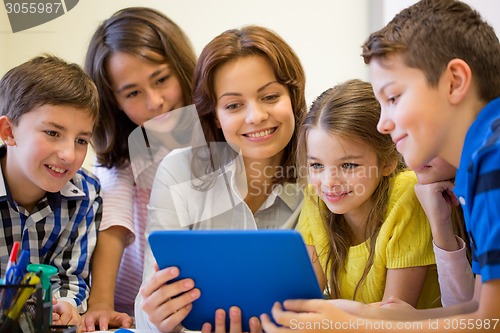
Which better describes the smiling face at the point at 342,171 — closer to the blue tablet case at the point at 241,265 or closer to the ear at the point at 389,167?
the ear at the point at 389,167

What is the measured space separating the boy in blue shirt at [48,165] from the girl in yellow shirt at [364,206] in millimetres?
487

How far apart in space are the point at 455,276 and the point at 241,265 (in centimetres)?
40

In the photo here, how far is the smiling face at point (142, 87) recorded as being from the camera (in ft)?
5.34

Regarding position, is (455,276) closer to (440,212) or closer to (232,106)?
(440,212)

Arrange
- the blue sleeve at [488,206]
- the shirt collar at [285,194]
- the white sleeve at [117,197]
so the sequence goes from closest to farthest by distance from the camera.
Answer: the blue sleeve at [488,206] → the shirt collar at [285,194] → the white sleeve at [117,197]

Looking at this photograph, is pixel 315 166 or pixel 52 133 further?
pixel 52 133

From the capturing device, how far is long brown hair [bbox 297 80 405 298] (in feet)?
4.04

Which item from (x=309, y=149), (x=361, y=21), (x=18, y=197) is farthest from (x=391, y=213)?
(x=361, y=21)

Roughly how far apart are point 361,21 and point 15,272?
1.66m

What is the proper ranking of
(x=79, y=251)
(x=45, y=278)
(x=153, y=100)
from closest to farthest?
(x=45, y=278), (x=79, y=251), (x=153, y=100)

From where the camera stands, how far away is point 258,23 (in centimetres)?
230

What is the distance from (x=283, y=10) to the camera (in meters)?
2.31

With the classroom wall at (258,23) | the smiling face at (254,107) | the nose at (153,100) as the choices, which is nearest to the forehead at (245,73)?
the smiling face at (254,107)

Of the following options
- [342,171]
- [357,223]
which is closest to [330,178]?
[342,171]
